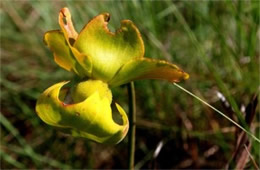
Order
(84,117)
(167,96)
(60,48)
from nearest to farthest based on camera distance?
1. (84,117)
2. (60,48)
3. (167,96)

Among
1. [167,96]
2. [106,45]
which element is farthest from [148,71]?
[167,96]

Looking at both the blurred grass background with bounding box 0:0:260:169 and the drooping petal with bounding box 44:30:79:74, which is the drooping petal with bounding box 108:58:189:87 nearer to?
the drooping petal with bounding box 44:30:79:74

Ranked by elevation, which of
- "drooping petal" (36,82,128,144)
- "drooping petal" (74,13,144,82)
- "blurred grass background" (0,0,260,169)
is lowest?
"blurred grass background" (0,0,260,169)

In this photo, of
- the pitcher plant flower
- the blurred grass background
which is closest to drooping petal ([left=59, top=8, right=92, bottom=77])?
the pitcher plant flower

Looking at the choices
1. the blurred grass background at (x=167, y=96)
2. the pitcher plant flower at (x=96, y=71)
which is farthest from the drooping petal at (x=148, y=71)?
the blurred grass background at (x=167, y=96)

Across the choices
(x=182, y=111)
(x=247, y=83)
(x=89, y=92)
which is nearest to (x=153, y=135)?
(x=182, y=111)

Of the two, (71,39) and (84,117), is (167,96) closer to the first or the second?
(71,39)

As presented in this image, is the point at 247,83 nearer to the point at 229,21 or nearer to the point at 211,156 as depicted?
the point at 211,156
